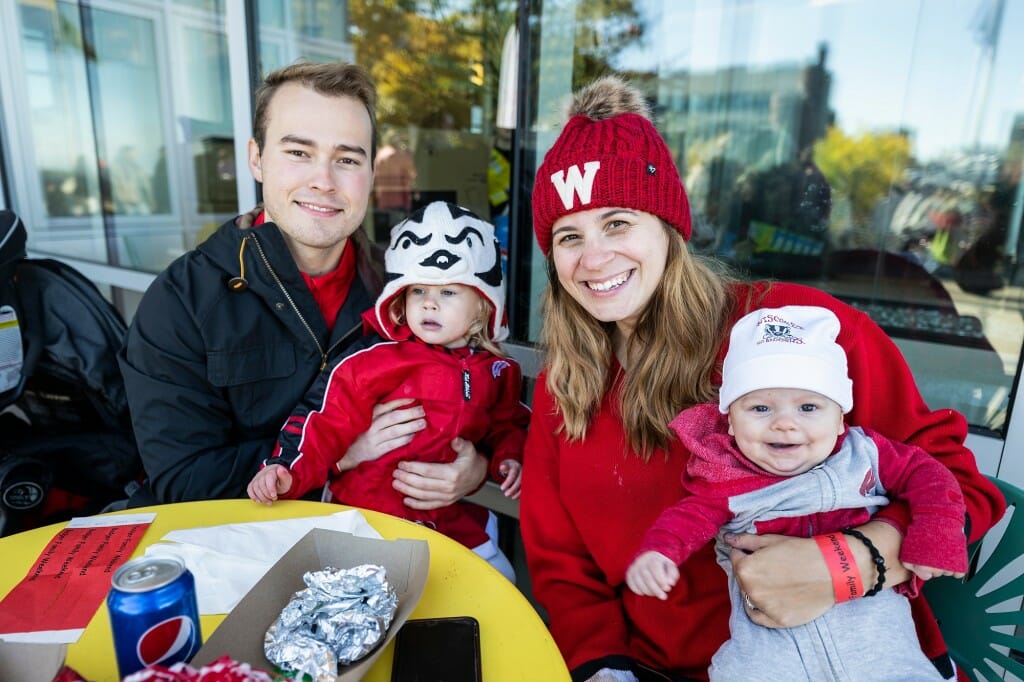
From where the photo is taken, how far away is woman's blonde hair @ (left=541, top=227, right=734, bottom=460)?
1.45 meters

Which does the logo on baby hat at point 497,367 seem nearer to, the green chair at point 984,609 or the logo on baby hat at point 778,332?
the logo on baby hat at point 778,332

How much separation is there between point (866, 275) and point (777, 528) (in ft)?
9.66

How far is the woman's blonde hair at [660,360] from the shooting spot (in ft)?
4.76

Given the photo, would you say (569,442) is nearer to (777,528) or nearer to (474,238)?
(777,528)

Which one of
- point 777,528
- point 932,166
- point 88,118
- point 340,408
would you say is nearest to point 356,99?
point 340,408

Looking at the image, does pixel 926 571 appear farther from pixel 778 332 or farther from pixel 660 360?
pixel 660 360

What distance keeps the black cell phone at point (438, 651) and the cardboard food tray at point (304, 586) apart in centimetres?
8

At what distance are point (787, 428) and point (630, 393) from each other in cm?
37

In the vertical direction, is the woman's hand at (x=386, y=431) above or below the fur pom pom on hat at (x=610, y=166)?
below

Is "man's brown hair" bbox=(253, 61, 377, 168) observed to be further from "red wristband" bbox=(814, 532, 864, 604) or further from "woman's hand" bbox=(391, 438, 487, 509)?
"red wristband" bbox=(814, 532, 864, 604)

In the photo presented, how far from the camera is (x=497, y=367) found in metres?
1.92

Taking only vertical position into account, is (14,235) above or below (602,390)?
above

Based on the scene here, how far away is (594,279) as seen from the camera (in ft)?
4.81

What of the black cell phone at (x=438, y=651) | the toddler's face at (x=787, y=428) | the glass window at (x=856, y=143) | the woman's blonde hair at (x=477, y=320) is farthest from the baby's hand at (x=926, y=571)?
the woman's blonde hair at (x=477, y=320)
